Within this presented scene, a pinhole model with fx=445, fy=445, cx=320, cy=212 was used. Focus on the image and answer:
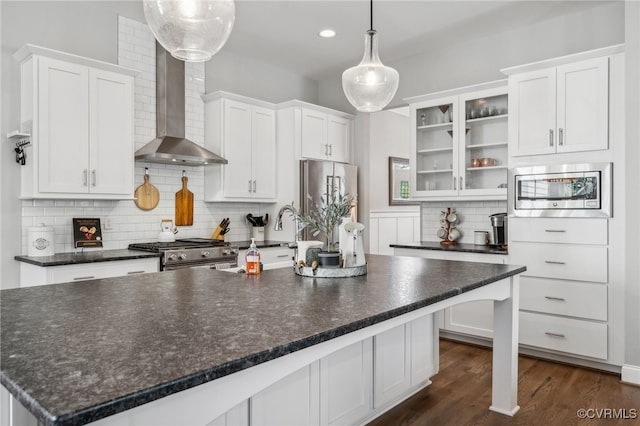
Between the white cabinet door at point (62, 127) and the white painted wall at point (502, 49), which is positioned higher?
the white painted wall at point (502, 49)

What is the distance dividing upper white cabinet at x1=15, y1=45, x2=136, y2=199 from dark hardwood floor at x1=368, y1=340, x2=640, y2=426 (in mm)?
2742

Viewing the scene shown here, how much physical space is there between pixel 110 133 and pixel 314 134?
2.26 meters

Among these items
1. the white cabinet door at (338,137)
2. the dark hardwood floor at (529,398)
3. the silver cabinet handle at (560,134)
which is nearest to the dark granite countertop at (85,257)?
the dark hardwood floor at (529,398)

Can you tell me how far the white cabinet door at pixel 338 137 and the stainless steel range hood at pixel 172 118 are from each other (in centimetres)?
153

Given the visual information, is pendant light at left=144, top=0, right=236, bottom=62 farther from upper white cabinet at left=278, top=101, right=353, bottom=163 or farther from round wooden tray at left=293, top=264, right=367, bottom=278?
upper white cabinet at left=278, top=101, right=353, bottom=163

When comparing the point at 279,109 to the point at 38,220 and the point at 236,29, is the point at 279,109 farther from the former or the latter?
the point at 38,220

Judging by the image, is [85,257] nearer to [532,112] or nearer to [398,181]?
[532,112]

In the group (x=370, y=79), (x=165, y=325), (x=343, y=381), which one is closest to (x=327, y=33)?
(x=370, y=79)

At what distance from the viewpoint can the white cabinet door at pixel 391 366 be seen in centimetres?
249

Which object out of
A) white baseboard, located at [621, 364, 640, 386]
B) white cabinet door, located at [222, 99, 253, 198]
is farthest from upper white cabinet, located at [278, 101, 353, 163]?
white baseboard, located at [621, 364, 640, 386]

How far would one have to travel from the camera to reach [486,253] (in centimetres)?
391

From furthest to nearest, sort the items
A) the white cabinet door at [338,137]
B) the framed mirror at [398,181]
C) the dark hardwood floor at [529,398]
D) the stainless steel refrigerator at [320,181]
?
the framed mirror at [398,181] → the white cabinet door at [338,137] → the stainless steel refrigerator at [320,181] → the dark hardwood floor at [529,398]

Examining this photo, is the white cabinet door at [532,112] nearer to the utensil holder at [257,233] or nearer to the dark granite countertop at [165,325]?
the dark granite countertop at [165,325]

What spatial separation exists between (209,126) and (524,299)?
3422 mm
